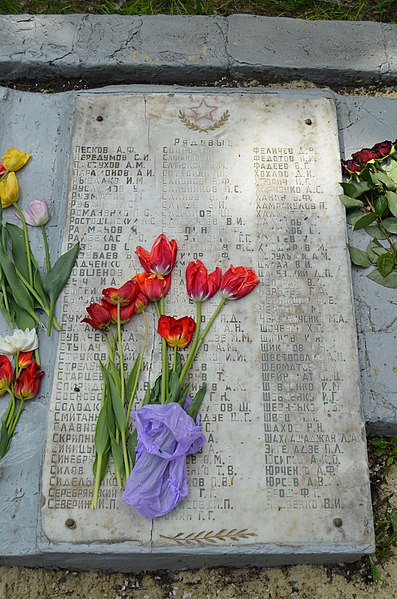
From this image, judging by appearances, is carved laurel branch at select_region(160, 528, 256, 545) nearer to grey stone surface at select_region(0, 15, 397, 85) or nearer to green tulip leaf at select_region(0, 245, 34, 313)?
green tulip leaf at select_region(0, 245, 34, 313)

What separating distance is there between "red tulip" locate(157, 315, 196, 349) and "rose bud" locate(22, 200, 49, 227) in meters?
0.58

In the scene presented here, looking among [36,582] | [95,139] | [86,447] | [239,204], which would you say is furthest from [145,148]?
[36,582]

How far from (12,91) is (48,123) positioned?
0.21 m

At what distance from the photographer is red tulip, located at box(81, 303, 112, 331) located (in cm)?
196

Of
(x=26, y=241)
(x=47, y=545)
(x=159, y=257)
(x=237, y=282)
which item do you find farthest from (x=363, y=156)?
(x=47, y=545)

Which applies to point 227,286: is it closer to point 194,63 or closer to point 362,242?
point 362,242

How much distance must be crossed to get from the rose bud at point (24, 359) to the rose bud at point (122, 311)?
11.1 inches

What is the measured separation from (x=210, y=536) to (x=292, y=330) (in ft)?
2.23

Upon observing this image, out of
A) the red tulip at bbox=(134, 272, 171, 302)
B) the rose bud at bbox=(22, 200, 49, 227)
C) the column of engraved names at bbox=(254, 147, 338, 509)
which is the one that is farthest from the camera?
the rose bud at bbox=(22, 200, 49, 227)

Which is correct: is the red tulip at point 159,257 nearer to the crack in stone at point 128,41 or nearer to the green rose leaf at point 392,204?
the green rose leaf at point 392,204

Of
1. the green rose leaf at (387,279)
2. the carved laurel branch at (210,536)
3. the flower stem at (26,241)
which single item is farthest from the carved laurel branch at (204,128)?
the carved laurel branch at (210,536)

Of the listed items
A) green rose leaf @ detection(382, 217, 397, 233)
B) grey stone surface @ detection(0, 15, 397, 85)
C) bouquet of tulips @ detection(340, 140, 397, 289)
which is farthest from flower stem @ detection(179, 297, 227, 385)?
grey stone surface @ detection(0, 15, 397, 85)

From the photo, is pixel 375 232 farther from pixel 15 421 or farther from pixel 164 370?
pixel 15 421

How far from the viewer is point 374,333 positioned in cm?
216
